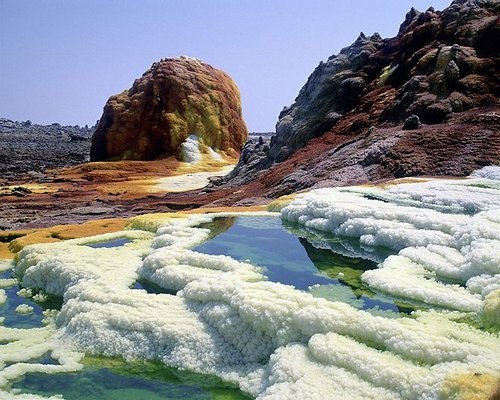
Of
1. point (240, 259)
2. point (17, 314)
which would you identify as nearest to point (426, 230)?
point (240, 259)

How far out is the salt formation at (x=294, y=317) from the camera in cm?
621

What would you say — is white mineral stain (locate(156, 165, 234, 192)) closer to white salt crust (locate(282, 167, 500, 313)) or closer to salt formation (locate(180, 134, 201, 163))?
salt formation (locate(180, 134, 201, 163))

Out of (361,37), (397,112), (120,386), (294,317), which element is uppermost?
(361,37)

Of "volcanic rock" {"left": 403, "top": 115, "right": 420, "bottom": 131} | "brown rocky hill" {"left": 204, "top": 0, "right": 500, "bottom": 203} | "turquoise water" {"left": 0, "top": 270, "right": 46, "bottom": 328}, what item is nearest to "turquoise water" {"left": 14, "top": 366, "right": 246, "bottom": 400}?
"turquoise water" {"left": 0, "top": 270, "right": 46, "bottom": 328}

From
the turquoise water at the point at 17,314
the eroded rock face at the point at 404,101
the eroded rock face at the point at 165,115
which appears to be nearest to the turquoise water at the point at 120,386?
the turquoise water at the point at 17,314

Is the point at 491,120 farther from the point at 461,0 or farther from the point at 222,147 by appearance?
the point at 222,147

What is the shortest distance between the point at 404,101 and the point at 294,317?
2400 centimetres

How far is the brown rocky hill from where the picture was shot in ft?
74.9

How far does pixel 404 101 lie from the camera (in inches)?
1142

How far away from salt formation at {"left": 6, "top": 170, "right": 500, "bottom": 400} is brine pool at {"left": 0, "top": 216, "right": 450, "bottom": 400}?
26cm

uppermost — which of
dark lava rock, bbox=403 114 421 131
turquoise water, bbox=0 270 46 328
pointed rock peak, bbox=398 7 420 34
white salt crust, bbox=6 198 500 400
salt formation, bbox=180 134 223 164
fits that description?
pointed rock peak, bbox=398 7 420 34

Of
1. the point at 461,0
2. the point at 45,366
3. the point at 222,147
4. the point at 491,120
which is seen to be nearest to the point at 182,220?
the point at 45,366

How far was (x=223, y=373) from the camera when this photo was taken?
7246mm

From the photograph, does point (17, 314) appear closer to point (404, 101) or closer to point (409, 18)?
point (404, 101)
